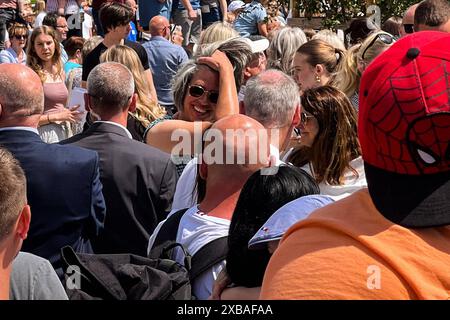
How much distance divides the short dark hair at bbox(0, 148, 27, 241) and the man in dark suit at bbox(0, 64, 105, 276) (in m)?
1.24

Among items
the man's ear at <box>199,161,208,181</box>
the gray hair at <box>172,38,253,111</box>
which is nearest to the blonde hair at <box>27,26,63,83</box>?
the gray hair at <box>172,38,253,111</box>

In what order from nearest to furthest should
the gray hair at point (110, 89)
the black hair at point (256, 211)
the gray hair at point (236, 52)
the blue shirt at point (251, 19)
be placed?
the black hair at point (256, 211) → the gray hair at point (110, 89) → the gray hair at point (236, 52) → the blue shirt at point (251, 19)

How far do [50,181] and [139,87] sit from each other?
2.12 m

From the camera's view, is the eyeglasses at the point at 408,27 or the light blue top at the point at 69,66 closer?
the eyeglasses at the point at 408,27

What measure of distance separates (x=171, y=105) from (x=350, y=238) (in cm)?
697

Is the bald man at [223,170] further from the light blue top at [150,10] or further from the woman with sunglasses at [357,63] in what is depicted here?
the light blue top at [150,10]

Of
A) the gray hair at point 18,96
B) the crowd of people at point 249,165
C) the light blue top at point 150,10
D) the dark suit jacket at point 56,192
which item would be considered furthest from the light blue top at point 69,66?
the dark suit jacket at point 56,192

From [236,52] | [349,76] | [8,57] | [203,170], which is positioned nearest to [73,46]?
[8,57]

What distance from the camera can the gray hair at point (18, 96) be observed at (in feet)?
13.1

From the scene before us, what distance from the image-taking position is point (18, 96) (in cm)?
404

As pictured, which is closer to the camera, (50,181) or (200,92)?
(50,181)

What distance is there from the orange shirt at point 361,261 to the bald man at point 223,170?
59.8 inches

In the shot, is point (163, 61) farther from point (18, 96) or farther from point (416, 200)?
point (416, 200)
